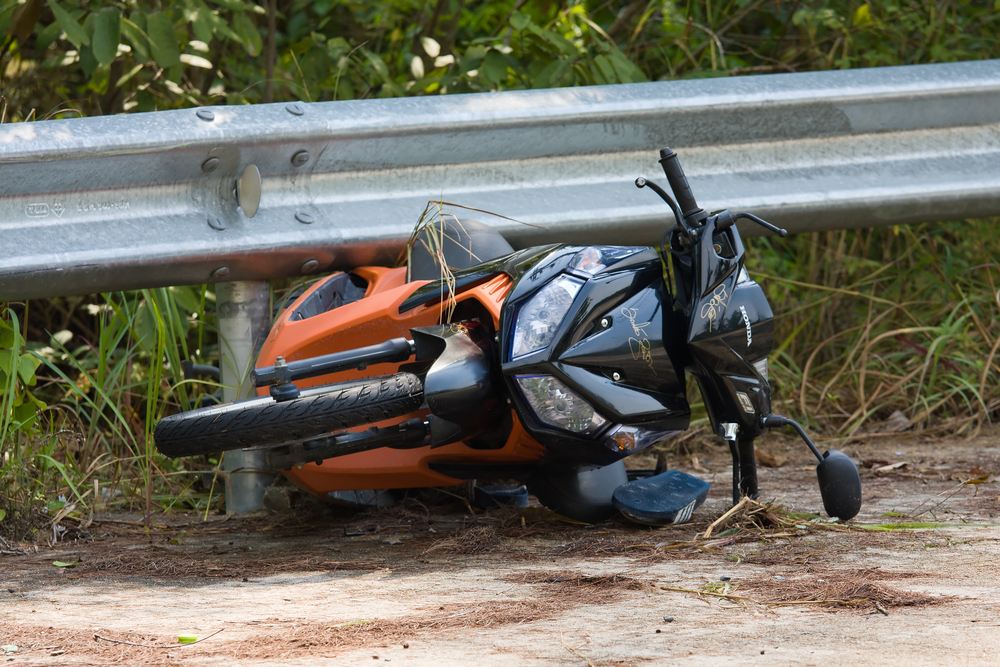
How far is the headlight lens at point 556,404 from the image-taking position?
228 cm

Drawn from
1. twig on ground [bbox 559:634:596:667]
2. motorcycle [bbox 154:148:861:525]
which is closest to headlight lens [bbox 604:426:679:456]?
motorcycle [bbox 154:148:861:525]

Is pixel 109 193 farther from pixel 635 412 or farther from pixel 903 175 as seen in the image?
pixel 903 175

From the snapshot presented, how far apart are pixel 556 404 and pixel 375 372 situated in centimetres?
58

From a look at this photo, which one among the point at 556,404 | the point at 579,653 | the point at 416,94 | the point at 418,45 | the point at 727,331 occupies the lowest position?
the point at 579,653

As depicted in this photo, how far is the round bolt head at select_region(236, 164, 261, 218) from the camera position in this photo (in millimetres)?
2914

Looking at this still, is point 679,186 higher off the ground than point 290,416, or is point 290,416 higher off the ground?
point 679,186

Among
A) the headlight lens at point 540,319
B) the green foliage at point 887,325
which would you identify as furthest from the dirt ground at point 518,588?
the green foliage at point 887,325

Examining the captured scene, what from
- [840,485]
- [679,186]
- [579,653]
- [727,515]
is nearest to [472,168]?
[679,186]

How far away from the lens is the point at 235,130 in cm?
288

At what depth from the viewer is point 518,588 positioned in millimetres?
2080

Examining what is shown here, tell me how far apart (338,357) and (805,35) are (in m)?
3.55

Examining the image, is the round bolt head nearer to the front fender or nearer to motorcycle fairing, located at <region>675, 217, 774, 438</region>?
the front fender

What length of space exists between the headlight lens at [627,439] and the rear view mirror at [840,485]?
0.40 meters

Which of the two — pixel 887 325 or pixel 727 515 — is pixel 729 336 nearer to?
pixel 727 515
